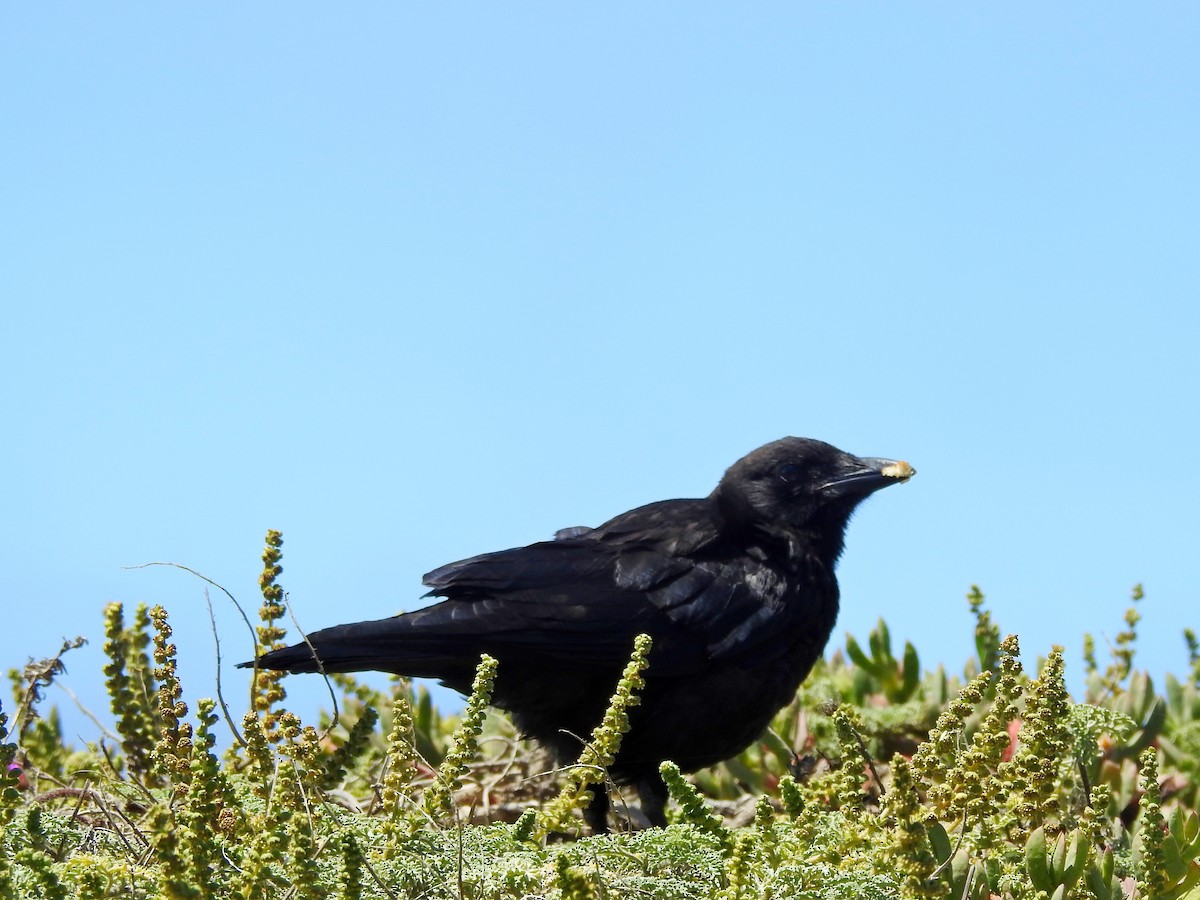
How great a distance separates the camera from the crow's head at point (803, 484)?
6203 mm

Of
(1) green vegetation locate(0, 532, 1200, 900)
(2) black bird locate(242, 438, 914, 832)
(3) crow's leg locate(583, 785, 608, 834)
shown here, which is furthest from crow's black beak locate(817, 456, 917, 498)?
(1) green vegetation locate(0, 532, 1200, 900)

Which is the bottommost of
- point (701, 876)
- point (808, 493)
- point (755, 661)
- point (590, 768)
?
point (701, 876)

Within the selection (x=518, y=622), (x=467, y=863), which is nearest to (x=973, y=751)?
(x=467, y=863)

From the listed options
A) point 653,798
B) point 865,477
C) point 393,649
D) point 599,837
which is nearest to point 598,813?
point 653,798

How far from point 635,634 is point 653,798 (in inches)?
27.2

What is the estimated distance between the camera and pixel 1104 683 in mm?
6289

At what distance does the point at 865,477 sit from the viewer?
6316 millimetres

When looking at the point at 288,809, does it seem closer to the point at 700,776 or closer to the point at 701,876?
the point at 701,876

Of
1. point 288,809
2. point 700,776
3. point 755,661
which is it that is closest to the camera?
point 288,809

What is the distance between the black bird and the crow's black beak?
426 millimetres

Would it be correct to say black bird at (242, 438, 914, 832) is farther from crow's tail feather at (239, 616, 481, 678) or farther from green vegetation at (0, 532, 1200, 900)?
green vegetation at (0, 532, 1200, 900)

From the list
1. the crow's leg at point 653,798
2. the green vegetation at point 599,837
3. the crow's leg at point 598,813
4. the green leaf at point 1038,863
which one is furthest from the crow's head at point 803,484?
the green leaf at point 1038,863

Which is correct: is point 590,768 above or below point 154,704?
below

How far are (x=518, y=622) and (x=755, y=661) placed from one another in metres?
0.94
